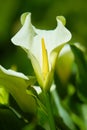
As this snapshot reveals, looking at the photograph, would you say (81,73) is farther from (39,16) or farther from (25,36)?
(39,16)

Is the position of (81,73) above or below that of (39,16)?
above

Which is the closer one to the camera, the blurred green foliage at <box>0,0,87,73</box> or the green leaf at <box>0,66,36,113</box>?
Answer: the green leaf at <box>0,66,36,113</box>

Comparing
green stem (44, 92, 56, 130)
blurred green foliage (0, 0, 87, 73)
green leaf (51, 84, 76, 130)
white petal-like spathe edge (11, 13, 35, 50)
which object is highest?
white petal-like spathe edge (11, 13, 35, 50)

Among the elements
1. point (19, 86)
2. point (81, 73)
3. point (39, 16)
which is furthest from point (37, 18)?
point (19, 86)

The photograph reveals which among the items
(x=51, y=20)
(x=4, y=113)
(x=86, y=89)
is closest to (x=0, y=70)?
(x=4, y=113)

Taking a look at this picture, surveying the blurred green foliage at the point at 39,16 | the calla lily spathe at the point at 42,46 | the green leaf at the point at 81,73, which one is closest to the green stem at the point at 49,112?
the calla lily spathe at the point at 42,46

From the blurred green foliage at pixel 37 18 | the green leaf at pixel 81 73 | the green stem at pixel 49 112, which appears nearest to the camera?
the green stem at pixel 49 112

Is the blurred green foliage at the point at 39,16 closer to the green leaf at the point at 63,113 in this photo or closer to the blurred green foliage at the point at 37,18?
the blurred green foliage at the point at 37,18

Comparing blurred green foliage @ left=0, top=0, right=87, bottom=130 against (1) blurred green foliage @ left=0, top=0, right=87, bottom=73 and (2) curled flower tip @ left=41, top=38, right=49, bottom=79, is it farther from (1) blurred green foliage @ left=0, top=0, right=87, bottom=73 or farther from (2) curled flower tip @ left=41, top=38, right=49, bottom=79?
(2) curled flower tip @ left=41, top=38, right=49, bottom=79

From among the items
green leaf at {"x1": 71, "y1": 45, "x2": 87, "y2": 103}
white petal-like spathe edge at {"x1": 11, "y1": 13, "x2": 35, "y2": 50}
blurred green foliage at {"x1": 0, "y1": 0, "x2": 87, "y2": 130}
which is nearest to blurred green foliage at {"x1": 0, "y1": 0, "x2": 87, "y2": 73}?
blurred green foliage at {"x1": 0, "y1": 0, "x2": 87, "y2": 130}
